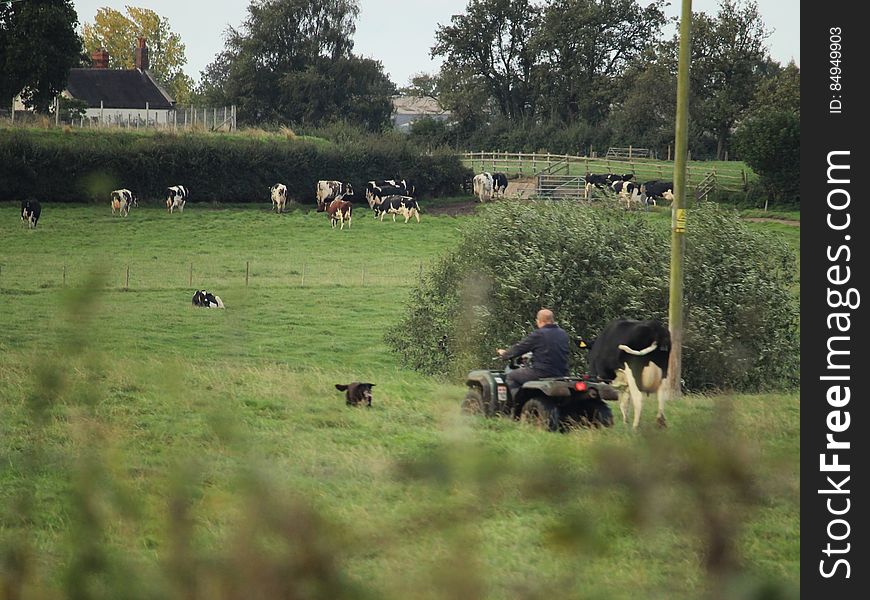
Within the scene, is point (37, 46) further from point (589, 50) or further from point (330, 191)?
point (589, 50)

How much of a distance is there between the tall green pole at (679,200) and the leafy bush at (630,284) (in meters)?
1.50

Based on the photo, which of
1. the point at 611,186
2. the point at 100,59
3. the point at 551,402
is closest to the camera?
the point at 551,402

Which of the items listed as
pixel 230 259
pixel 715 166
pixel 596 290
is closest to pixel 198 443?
pixel 596 290

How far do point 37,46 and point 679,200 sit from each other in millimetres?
40185

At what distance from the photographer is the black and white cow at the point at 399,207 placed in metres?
49.6

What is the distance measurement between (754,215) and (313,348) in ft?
88.7

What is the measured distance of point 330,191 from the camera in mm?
54094

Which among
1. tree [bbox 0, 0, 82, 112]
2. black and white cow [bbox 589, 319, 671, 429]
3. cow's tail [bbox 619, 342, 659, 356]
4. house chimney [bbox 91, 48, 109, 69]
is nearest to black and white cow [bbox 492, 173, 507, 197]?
tree [bbox 0, 0, 82, 112]

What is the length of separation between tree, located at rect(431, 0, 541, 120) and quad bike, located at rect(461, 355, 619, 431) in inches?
2194

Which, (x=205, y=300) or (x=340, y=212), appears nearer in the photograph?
(x=205, y=300)

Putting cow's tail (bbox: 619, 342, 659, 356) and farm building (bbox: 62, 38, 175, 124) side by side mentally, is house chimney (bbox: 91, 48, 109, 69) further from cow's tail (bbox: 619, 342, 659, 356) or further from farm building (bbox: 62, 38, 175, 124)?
cow's tail (bbox: 619, 342, 659, 356)

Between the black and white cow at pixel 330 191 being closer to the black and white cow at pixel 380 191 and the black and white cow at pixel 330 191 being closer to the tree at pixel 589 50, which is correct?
the black and white cow at pixel 380 191

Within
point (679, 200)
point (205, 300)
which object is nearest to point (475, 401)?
point (679, 200)

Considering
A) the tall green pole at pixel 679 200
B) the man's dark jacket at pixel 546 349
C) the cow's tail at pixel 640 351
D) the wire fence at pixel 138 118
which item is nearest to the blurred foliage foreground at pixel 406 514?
the man's dark jacket at pixel 546 349
